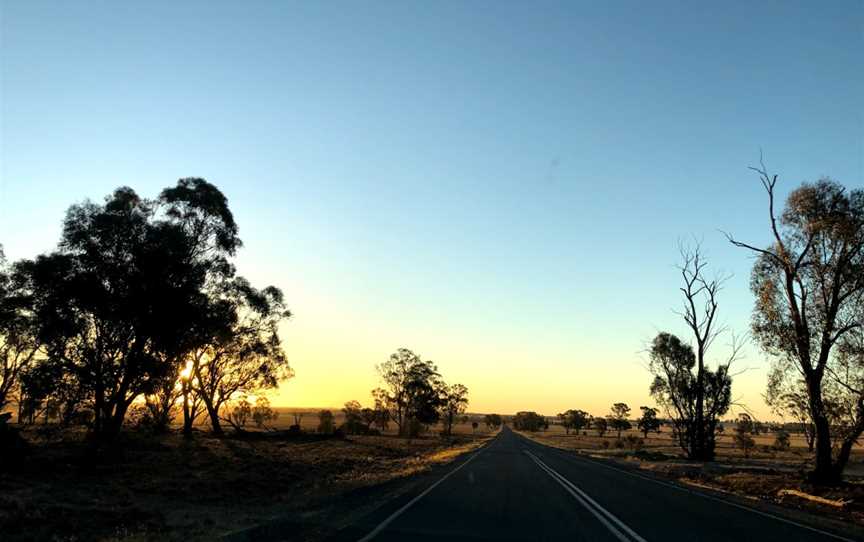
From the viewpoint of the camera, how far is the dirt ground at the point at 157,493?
12.4m

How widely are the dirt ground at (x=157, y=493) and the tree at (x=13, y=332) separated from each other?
508 centimetres

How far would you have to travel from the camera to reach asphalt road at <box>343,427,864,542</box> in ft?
37.1

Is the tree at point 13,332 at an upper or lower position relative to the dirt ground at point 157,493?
upper

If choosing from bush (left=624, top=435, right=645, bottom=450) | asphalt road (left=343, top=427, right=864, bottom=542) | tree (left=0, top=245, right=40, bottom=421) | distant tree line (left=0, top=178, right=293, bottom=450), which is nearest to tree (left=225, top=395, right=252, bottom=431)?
tree (left=0, top=245, right=40, bottom=421)

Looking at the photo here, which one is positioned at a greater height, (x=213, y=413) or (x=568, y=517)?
(x=213, y=413)

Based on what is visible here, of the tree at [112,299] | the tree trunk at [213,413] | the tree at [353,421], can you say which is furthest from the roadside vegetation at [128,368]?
the tree at [353,421]

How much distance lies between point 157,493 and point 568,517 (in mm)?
14046

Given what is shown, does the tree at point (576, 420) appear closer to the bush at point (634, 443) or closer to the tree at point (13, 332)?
the bush at point (634, 443)

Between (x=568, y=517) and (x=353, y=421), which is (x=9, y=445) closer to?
(x=568, y=517)

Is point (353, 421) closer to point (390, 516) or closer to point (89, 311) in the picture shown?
point (89, 311)

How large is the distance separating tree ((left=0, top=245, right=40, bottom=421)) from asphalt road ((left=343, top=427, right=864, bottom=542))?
889 inches

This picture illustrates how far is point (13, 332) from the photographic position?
116 ft

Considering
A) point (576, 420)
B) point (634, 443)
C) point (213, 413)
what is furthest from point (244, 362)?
point (576, 420)

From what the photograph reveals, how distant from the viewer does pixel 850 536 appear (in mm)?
12688
